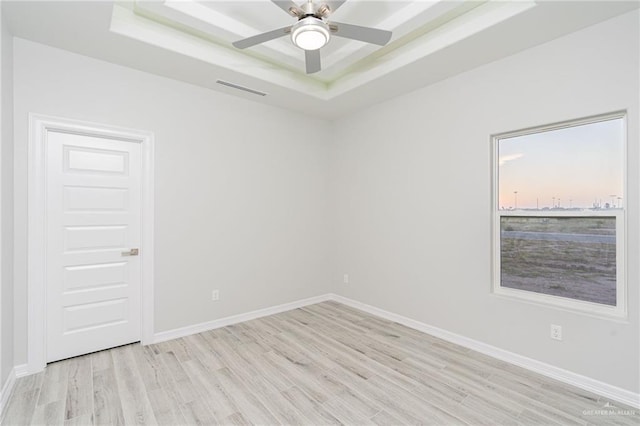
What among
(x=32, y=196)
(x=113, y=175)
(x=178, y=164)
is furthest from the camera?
(x=178, y=164)

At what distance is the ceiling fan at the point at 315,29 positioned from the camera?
206cm

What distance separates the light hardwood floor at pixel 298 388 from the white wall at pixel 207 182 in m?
0.54

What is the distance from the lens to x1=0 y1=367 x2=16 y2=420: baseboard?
7.05 ft

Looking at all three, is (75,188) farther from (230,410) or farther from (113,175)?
(230,410)

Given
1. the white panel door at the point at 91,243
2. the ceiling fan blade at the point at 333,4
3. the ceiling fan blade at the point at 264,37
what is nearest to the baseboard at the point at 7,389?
the white panel door at the point at 91,243

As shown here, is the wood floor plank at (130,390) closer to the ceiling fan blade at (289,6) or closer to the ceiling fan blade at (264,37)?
the ceiling fan blade at (264,37)

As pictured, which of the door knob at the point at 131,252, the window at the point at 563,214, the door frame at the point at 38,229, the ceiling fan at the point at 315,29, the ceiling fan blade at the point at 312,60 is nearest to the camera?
the ceiling fan at the point at 315,29

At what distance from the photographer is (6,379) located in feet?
7.55

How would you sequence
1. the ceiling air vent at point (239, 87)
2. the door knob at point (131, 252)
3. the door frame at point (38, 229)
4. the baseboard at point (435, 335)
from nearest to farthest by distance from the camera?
1. the baseboard at point (435, 335)
2. the door frame at point (38, 229)
3. the door knob at point (131, 252)
4. the ceiling air vent at point (239, 87)

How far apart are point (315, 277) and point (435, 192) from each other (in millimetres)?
2215

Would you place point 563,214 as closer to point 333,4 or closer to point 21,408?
point 333,4

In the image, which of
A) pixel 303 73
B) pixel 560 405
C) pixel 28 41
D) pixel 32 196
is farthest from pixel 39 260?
pixel 560 405

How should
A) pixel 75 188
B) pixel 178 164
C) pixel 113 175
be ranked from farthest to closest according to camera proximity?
pixel 178 164 < pixel 113 175 < pixel 75 188

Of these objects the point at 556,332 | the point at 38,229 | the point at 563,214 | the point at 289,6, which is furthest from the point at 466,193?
the point at 38,229
